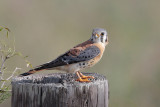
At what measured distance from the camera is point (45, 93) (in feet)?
14.1

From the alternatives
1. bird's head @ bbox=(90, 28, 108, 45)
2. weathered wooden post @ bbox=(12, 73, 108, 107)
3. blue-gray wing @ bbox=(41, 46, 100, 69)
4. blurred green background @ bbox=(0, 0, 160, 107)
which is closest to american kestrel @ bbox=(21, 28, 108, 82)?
blue-gray wing @ bbox=(41, 46, 100, 69)

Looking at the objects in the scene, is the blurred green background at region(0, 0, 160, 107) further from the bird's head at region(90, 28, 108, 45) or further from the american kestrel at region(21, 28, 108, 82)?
the american kestrel at region(21, 28, 108, 82)

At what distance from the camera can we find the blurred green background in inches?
352

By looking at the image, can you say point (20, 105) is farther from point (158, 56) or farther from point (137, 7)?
point (137, 7)

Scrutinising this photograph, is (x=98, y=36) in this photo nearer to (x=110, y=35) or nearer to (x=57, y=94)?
(x=57, y=94)

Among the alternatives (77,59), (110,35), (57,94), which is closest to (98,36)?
(77,59)

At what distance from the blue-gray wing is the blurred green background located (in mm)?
3006

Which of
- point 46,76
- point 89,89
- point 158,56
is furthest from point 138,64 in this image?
A: point 89,89

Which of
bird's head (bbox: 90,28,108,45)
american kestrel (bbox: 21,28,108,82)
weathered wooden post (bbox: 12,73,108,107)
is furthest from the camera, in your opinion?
bird's head (bbox: 90,28,108,45)

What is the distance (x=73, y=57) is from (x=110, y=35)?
5.30 meters

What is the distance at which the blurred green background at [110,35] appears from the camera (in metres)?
8.93

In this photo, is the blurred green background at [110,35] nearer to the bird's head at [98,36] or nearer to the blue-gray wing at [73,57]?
the bird's head at [98,36]

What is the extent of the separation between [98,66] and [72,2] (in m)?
2.90

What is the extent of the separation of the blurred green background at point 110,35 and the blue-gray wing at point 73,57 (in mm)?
3006
